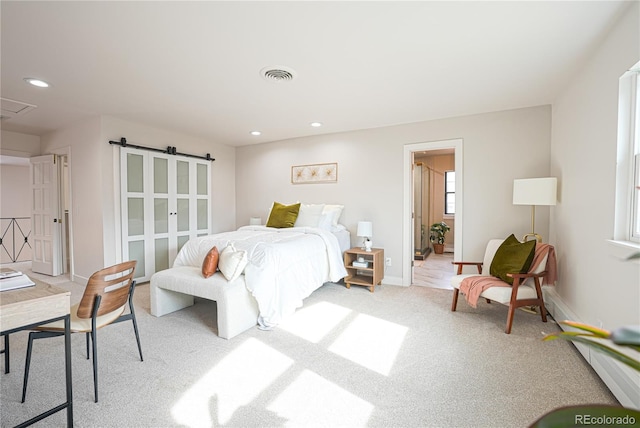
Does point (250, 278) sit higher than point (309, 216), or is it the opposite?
point (309, 216)

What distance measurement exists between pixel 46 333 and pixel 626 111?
3.94 meters

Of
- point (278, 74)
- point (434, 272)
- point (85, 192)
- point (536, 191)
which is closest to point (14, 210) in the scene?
point (85, 192)

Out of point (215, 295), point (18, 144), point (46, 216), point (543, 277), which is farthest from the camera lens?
point (46, 216)

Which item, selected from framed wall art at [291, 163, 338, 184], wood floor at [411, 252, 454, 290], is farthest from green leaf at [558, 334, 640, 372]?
framed wall art at [291, 163, 338, 184]

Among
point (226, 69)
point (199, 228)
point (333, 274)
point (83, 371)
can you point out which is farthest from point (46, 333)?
point (199, 228)

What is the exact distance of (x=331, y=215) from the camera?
15.0 ft

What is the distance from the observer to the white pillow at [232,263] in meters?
2.76

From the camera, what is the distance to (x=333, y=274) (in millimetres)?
3918

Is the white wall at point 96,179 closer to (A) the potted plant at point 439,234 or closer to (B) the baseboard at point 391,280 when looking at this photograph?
(B) the baseboard at point 391,280

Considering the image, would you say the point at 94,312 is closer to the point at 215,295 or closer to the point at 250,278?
the point at 215,295

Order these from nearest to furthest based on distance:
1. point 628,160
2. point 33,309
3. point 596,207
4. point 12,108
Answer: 1. point 33,309
2. point 628,160
3. point 596,207
4. point 12,108

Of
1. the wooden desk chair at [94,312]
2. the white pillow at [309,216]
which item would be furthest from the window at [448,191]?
the wooden desk chair at [94,312]

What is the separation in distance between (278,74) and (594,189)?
108 inches

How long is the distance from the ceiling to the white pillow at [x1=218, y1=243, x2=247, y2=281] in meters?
1.67
